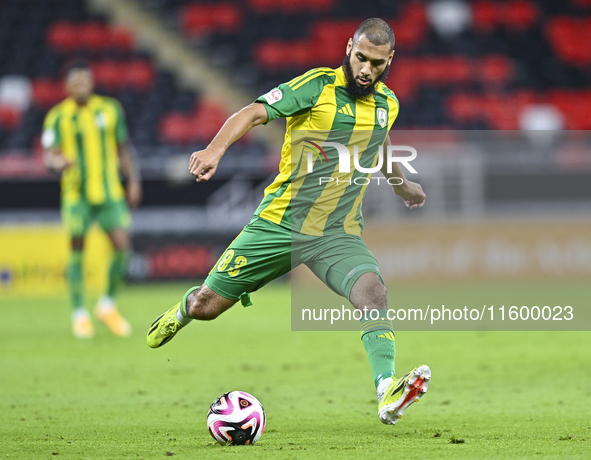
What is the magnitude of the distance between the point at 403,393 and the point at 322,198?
4.68 feet

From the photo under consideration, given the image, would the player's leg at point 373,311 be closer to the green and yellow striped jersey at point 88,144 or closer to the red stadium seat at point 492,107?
the green and yellow striped jersey at point 88,144

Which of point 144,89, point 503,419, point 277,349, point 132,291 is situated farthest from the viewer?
point 144,89

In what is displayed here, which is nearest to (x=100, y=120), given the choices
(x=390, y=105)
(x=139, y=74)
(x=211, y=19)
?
(x=390, y=105)

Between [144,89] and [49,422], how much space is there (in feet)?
48.5

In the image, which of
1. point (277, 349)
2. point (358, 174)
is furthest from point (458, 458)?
point (277, 349)

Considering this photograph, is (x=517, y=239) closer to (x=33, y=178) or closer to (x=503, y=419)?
(x=33, y=178)

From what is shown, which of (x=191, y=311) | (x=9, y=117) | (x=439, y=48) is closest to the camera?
(x=191, y=311)

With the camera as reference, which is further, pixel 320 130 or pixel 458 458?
pixel 320 130

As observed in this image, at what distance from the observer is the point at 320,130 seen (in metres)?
4.95

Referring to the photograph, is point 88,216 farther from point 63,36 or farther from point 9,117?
point 63,36

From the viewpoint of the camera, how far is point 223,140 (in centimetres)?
437

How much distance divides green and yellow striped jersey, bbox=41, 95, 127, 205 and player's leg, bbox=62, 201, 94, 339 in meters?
0.12

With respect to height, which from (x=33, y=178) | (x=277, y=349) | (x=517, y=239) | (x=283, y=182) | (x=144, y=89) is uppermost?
(x=144, y=89)

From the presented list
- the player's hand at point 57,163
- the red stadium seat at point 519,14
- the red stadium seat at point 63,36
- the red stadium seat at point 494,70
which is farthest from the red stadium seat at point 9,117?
the red stadium seat at point 519,14
